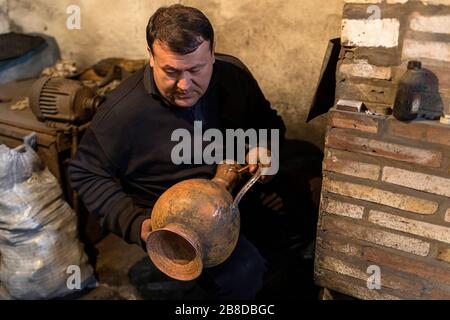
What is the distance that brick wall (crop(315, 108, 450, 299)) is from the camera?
1658mm

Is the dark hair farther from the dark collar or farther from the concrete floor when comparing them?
the concrete floor

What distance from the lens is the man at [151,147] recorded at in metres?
1.88

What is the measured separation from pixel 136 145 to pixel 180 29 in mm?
545

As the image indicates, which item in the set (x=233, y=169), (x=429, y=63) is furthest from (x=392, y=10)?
(x=233, y=169)

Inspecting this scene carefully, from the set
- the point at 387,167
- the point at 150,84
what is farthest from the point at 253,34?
the point at 387,167

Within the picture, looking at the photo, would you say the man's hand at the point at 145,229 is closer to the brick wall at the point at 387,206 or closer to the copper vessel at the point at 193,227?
the copper vessel at the point at 193,227

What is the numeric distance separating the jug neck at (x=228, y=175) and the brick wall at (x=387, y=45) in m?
0.49

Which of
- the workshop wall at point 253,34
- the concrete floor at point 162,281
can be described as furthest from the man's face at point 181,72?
the concrete floor at point 162,281

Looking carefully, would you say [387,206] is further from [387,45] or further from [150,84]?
[150,84]

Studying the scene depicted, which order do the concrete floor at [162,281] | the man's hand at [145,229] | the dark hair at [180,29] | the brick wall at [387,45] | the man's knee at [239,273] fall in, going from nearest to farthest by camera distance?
the brick wall at [387,45]
the dark hair at [180,29]
the man's hand at [145,229]
the man's knee at [239,273]
the concrete floor at [162,281]

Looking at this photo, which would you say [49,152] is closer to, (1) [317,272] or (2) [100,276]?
(2) [100,276]

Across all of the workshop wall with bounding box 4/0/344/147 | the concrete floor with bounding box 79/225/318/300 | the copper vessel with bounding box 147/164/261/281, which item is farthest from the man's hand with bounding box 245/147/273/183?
the workshop wall with bounding box 4/0/344/147

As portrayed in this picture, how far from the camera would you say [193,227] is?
157 cm

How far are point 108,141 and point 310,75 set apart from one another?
1.17 metres
